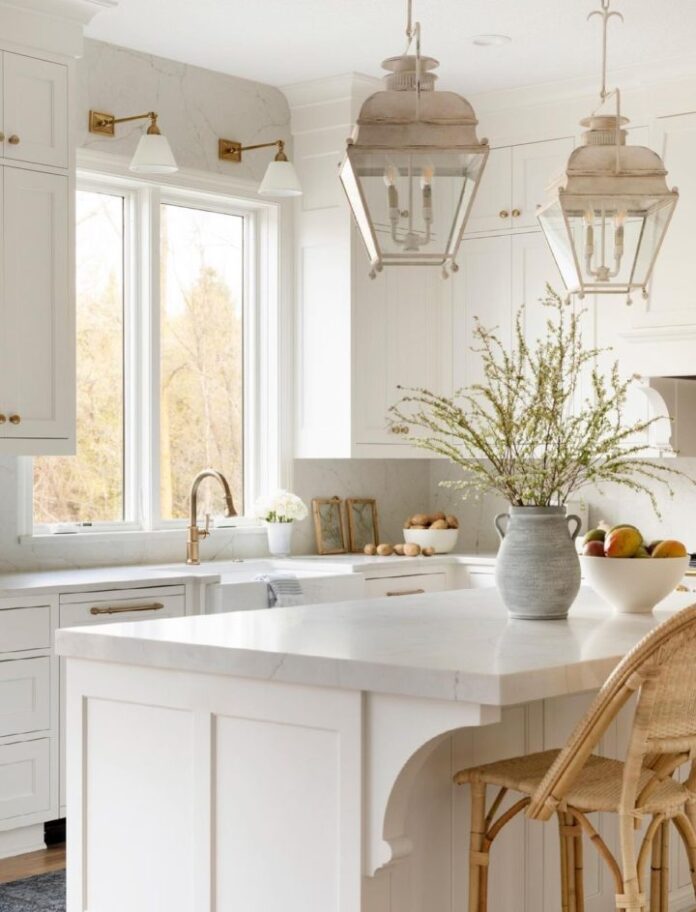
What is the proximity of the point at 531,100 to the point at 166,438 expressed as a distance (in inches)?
83.9

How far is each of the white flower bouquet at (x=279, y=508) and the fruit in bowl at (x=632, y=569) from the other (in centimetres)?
261

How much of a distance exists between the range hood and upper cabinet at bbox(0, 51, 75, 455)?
2.31m

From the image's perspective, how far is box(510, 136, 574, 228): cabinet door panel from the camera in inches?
230

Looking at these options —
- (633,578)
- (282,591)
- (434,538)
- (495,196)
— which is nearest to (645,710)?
(633,578)

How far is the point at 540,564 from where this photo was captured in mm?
3145

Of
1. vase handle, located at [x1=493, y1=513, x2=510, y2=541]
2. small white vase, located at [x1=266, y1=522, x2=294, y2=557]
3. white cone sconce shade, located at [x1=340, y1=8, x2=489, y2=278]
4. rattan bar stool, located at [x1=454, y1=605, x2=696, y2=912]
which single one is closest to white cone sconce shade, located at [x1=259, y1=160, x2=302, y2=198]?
small white vase, located at [x1=266, y1=522, x2=294, y2=557]

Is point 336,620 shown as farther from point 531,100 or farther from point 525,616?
point 531,100

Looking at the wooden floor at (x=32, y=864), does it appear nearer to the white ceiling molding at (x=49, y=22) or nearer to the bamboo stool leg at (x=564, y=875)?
the bamboo stool leg at (x=564, y=875)

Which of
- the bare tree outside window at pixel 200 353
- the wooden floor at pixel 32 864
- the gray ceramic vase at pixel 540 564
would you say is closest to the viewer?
the gray ceramic vase at pixel 540 564

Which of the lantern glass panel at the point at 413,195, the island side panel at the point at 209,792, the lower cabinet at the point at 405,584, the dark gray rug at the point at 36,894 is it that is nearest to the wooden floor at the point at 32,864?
the dark gray rug at the point at 36,894

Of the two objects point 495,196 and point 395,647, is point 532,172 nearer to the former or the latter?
point 495,196

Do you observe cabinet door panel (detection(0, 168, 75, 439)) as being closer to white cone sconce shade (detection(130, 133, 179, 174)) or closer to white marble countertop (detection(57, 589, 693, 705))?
white cone sconce shade (detection(130, 133, 179, 174))

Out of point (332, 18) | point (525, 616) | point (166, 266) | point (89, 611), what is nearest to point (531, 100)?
point (332, 18)

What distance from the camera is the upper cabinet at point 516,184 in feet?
19.2
